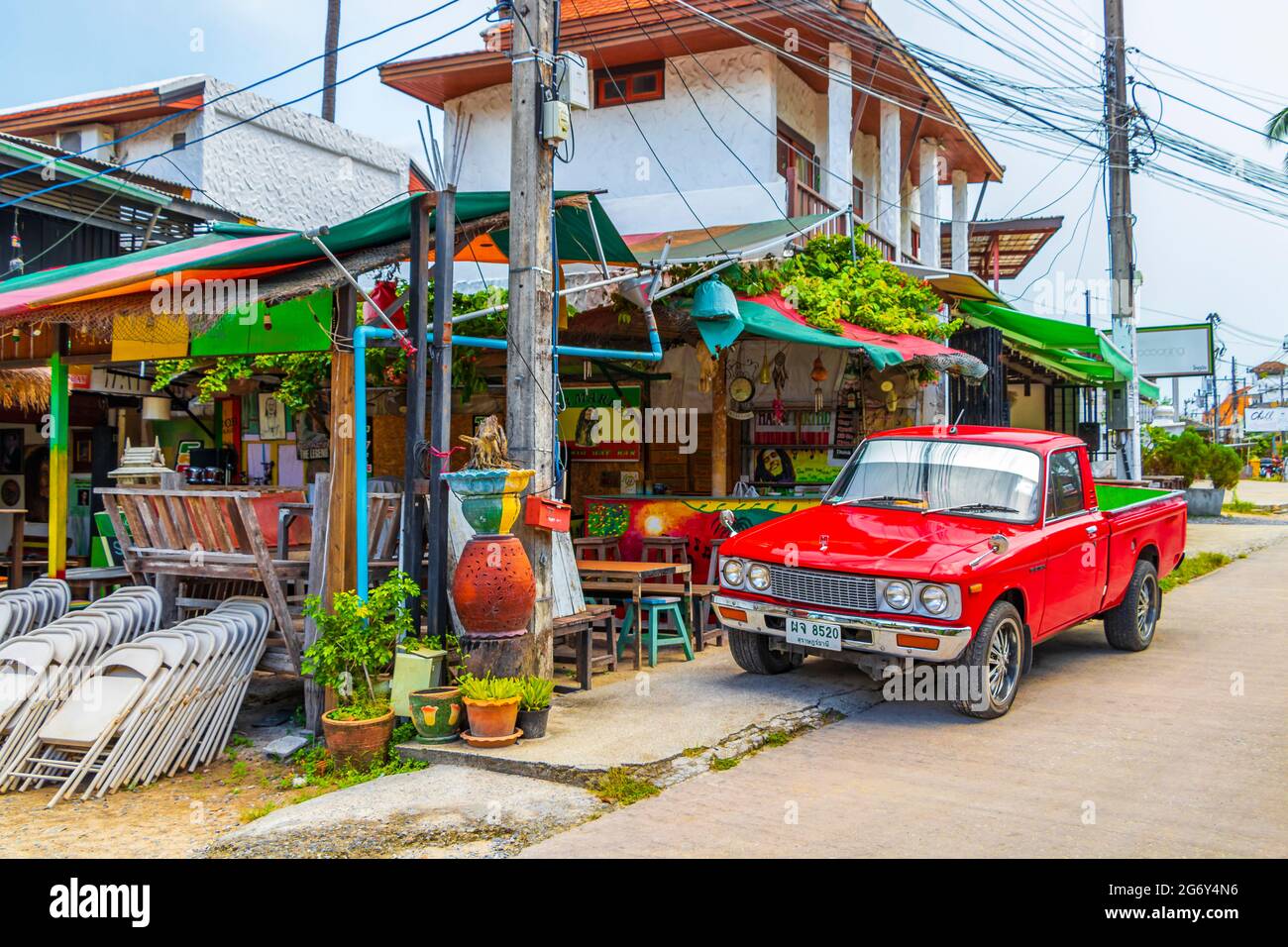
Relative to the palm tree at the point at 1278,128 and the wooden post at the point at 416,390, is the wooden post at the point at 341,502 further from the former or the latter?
the palm tree at the point at 1278,128

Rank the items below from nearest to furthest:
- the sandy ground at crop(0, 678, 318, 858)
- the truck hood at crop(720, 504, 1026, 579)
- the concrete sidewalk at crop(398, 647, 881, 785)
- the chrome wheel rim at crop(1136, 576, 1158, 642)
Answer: the sandy ground at crop(0, 678, 318, 858) < the concrete sidewalk at crop(398, 647, 881, 785) < the truck hood at crop(720, 504, 1026, 579) < the chrome wheel rim at crop(1136, 576, 1158, 642)

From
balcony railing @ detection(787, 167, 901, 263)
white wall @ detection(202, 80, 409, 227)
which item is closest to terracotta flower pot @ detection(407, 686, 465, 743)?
balcony railing @ detection(787, 167, 901, 263)

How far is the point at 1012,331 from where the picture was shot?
1573 centimetres

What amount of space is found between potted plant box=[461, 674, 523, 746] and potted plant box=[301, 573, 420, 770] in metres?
0.57

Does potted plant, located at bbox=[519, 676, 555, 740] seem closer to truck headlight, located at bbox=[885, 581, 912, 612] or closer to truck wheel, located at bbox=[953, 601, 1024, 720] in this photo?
truck headlight, located at bbox=[885, 581, 912, 612]

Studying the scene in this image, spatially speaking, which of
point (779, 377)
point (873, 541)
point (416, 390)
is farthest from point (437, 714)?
point (779, 377)

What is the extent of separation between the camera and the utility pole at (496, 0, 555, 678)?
275 inches

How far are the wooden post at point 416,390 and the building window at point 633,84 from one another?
9.58 meters

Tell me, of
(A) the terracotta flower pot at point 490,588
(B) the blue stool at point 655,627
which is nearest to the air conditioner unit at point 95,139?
(B) the blue stool at point 655,627

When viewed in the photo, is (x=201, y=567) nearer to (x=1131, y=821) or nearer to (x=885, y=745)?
(x=885, y=745)

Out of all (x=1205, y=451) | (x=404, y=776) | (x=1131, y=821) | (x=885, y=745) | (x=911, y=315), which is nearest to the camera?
(x=1131, y=821)

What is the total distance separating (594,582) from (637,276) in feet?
8.52
